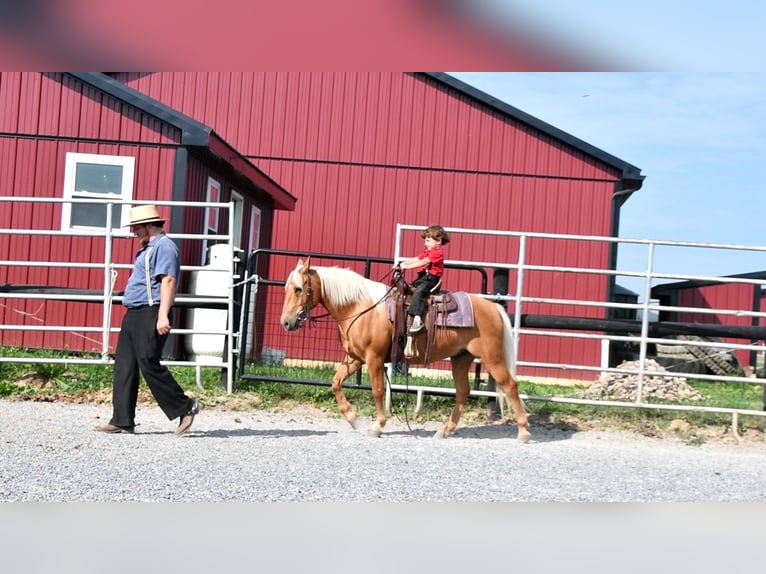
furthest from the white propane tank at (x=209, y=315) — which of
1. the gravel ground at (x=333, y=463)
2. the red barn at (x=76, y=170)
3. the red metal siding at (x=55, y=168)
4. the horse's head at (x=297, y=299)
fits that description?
the horse's head at (x=297, y=299)

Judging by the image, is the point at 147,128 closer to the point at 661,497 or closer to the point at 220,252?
the point at 220,252

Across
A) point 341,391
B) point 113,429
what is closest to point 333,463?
point 341,391

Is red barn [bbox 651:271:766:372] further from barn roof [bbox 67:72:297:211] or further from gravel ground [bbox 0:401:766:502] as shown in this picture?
gravel ground [bbox 0:401:766:502]

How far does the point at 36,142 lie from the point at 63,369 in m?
3.83

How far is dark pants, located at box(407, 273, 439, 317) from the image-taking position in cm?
785

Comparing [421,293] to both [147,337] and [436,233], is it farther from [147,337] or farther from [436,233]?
[147,337]

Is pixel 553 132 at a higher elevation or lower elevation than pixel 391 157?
higher

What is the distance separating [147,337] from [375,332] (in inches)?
80.5

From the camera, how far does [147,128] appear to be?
1164cm

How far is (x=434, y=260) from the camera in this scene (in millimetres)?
7789

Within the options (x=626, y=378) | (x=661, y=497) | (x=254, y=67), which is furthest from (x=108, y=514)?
(x=626, y=378)

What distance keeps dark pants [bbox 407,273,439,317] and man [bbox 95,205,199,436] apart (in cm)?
211

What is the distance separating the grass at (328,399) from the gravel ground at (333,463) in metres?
0.35

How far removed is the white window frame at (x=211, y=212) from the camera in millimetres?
12688
